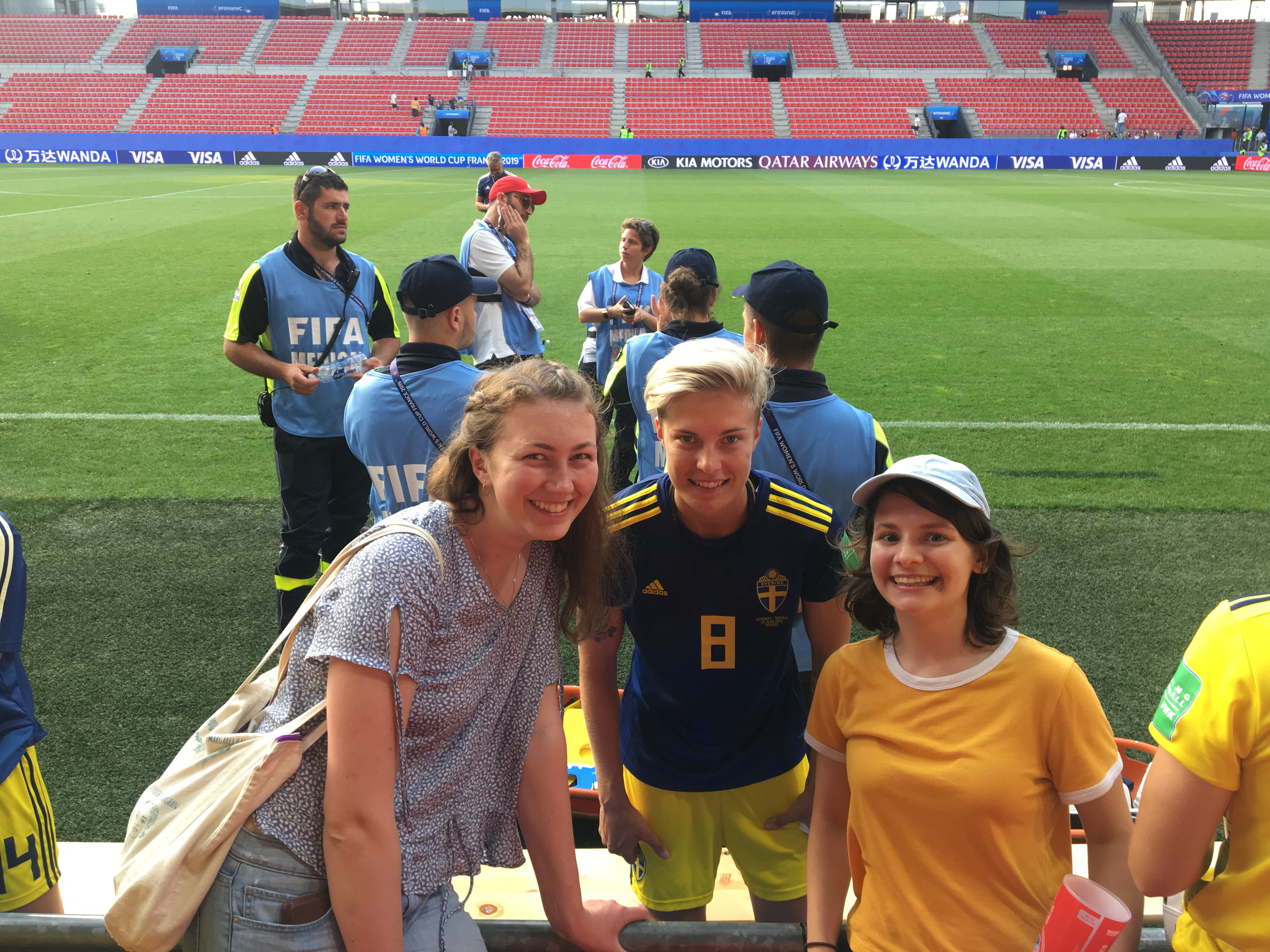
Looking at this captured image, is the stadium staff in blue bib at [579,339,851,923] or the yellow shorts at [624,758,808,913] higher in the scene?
the stadium staff in blue bib at [579,339,851,923]

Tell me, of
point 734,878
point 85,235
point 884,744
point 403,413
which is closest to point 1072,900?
point 884,744

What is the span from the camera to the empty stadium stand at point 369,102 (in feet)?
165

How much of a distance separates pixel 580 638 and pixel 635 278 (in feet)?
18.0

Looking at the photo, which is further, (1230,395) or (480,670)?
(1230,395)

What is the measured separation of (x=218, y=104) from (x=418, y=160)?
55.0ft

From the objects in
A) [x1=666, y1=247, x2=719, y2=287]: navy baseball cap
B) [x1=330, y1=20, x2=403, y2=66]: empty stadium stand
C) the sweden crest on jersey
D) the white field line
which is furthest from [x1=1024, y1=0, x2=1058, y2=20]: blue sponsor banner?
the sweden crest on jersey

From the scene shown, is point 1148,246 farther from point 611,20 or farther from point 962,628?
point 611,20

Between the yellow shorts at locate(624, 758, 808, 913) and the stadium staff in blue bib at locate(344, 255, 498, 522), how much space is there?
5.82 ft

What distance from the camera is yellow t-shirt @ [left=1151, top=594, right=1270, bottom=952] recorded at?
1521 mm

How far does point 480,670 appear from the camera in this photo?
Result: 1858 millimetres

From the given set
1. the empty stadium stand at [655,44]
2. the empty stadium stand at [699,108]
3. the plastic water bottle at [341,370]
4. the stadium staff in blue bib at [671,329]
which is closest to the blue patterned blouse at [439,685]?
the stadium staff in blue bib at [671,329]

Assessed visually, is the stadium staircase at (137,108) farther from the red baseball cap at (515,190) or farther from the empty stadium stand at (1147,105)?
the empty stadium stand at (1147,105)

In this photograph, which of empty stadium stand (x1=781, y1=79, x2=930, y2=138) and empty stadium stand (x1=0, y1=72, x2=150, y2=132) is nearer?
empty stadium stand (x1=0, y1=72, x2=150, y2=132)

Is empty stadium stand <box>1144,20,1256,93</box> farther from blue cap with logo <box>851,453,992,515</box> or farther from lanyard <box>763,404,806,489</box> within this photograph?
blue cap with logo <box>851,453,992,515</box>
